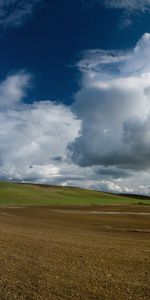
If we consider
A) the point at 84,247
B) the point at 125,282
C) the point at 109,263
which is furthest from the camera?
the point at 84,247

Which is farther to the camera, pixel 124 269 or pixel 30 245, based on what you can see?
pixel 30 245

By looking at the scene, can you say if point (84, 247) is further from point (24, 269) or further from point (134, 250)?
point (24, 269)

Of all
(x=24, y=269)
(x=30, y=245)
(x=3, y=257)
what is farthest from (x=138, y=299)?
(x=30, y=245)

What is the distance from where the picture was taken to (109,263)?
16875 mm

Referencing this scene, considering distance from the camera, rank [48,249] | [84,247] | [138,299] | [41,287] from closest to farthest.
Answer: [138,299], [41,287], [48,249], [84,247]

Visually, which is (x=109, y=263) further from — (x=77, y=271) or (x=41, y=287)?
(x=41, y=287)

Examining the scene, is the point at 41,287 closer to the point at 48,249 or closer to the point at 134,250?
the point at 48,249

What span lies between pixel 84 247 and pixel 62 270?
7.22m

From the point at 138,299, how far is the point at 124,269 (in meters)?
4.31

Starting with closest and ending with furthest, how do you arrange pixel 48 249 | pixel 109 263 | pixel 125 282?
1. pixel 125 282
2. pixel 109 263
3. pixel 48 249

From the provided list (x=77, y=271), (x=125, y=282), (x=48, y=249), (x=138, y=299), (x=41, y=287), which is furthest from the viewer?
(x=48, y=249)

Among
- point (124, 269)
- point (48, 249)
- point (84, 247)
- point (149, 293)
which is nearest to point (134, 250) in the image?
point (84, 247)

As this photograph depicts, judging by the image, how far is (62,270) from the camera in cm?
1509

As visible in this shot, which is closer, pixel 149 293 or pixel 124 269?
pixel 149 293
